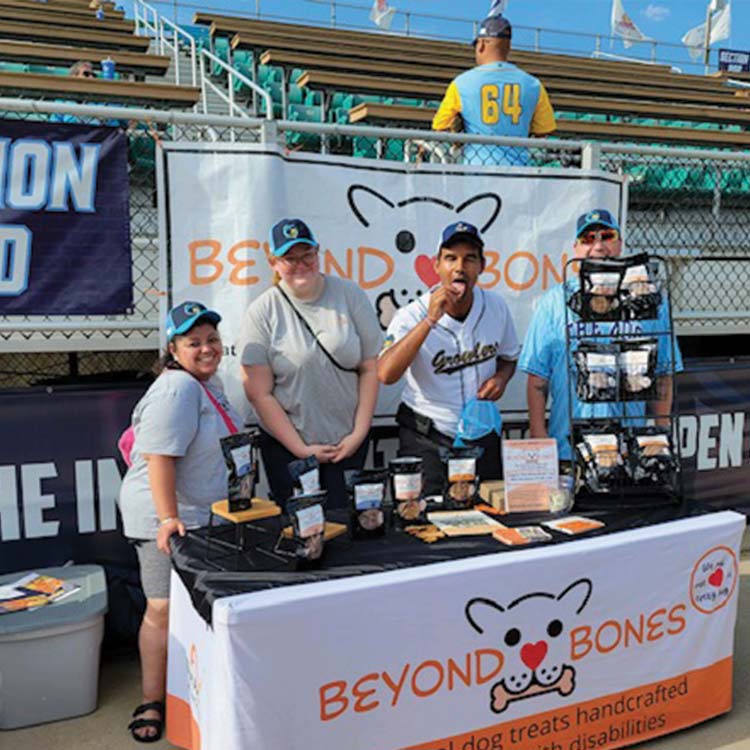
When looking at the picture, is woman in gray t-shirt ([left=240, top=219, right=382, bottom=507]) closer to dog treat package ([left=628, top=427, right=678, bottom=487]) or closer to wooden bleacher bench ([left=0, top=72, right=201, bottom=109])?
dog treat package ([left=628, top=427, right=678, bottom=487])

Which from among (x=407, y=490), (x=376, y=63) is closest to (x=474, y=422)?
(x=407, y=490)

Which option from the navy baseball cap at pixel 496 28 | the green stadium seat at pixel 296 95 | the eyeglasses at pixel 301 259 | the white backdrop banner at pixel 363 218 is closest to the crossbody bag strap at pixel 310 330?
the eyeglasses at pixel 301 259

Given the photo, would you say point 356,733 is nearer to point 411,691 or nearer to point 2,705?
point 411,691

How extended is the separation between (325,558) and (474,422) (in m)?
0.92

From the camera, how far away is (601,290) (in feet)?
8.48

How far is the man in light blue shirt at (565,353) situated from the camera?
2828 mm

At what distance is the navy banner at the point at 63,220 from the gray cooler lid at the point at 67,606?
1.06 meters

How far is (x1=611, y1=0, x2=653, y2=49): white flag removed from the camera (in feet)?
55.5

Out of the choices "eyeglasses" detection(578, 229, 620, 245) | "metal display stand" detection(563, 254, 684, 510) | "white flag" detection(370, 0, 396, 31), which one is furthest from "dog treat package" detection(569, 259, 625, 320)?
"white flag" detection(370, 0, 396, 31)

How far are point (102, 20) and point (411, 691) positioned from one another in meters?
11.8

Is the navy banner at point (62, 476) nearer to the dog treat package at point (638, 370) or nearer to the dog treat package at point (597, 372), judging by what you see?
the dog treat package at point (597, 372)

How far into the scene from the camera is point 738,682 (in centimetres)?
286

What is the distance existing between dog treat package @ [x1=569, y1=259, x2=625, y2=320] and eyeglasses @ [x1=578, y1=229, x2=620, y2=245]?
295 mm

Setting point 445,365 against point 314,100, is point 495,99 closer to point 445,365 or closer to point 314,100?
point 445,365
